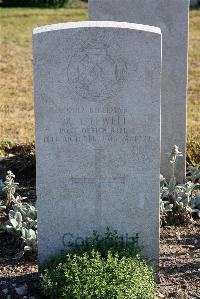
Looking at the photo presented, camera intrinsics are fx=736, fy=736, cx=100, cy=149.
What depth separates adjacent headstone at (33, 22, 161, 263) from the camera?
4742mm

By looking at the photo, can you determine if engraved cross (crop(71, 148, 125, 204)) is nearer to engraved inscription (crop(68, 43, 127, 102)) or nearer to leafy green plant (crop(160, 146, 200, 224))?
engraved inscription (crop(68, 43, 127, 102))

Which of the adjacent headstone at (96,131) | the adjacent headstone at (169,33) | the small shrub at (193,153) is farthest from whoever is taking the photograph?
the small shrub at (193,153)

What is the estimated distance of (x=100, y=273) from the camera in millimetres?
4605

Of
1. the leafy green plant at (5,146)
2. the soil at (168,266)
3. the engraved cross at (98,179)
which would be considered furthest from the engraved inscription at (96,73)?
the leafy green plant at (5,146)

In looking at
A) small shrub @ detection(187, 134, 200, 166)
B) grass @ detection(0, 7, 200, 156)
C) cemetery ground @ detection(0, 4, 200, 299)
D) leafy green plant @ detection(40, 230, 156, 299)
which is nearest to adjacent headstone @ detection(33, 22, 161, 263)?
leafy green plant @ detection(40, 230, 156, 299)

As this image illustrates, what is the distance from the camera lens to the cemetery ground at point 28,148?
520 cm

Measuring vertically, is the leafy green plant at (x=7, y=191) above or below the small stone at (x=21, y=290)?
above

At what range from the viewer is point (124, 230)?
5.08m

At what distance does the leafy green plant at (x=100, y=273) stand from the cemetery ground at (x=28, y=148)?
30cm

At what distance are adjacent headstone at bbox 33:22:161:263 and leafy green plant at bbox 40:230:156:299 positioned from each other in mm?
181

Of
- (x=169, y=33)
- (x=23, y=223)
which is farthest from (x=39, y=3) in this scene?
(x=23, y=223)

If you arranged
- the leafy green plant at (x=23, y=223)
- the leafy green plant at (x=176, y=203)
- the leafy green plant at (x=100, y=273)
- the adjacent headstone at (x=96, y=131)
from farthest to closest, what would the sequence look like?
the leafy green plant at (x=176, y=203)
the leafy green plant at (x=23, y=223)
the adjacent headstone at (x=96, y=131)
the leafy green plant at (x=100, y=273)

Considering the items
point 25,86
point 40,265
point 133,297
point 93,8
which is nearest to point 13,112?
point 25,86

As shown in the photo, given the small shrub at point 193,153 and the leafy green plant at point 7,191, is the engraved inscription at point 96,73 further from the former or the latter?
the small shrub at point 193,153
